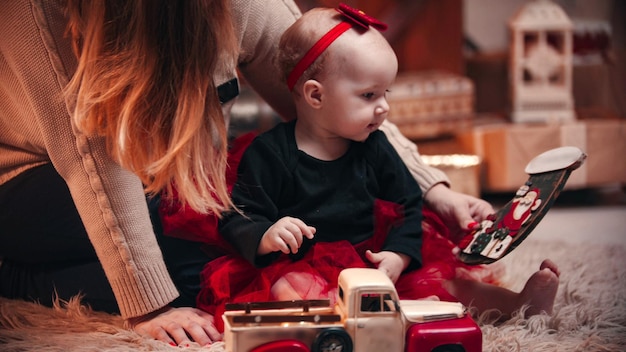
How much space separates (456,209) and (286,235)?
243 millimetres

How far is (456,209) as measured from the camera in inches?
32.5

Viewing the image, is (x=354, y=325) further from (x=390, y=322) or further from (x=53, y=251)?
(x=53, y=251)

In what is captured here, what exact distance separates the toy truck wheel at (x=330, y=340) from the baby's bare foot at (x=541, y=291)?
0.27 metres

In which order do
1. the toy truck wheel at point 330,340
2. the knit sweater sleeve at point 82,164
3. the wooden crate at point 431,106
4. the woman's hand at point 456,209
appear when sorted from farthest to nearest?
the wooden crate at point 431,106 < the woman's hand at point 456,209 < the knit sweater sleeve at point 82,164 < the toy truck wheel at point 330,340

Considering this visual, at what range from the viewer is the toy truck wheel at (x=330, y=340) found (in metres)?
0.58

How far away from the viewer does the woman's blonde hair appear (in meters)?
0.65

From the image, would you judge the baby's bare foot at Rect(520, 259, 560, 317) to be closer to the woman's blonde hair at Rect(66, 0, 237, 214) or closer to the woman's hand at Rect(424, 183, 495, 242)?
the woman's hand at Rect(424, 183, 495, 242)

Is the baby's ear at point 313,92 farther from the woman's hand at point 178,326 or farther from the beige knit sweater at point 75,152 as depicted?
the woman's hand at point 178,326

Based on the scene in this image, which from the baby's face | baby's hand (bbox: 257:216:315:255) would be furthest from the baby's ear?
baby's hand (bbox: 257:216:315:255)

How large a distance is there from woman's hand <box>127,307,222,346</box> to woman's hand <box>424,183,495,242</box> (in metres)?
0.29

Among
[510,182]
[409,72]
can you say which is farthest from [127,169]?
[409,72]

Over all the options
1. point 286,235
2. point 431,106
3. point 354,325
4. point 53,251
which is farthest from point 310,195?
point 431,106

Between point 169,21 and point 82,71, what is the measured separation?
9 cm

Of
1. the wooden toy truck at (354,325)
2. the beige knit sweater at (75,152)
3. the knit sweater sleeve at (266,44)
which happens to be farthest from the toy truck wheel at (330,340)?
the knit sweater sleeve at (266,44)
